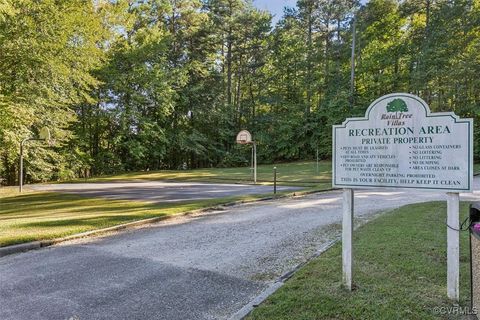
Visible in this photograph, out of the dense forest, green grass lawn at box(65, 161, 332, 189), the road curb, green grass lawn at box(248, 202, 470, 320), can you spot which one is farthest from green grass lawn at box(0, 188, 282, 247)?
green grass lawn at box(65, 161, 332, 189)

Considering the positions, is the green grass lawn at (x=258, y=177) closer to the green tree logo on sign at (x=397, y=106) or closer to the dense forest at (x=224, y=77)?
the dense forest at (x=224, y=77)

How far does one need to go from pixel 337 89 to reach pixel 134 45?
17.4 m

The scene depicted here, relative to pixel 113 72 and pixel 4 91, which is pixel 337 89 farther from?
pixel 4 91

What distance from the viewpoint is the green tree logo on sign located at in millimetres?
3268

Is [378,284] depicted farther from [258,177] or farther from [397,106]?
[258,177]

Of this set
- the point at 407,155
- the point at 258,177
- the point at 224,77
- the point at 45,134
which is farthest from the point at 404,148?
the point at 224,77

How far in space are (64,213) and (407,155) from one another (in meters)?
8.16

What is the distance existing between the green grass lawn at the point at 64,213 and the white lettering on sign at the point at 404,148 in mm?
5063

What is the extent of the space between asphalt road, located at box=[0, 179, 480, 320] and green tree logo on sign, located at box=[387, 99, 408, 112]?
7.56 feet

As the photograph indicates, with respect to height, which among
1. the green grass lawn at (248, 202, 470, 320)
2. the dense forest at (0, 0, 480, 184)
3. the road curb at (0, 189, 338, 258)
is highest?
A: the dense forest at (0, 0, 480, 184)

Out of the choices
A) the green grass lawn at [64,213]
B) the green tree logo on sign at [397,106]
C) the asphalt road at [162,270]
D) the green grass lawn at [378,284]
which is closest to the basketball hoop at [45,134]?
the green grass lawn at [64,213]

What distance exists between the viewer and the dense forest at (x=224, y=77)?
20.5 meters

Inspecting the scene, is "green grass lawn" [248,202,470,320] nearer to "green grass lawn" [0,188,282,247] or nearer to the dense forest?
"green grass lawn" [0,188,282,247]

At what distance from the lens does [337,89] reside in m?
31.1
